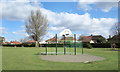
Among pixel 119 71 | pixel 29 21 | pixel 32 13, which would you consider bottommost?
pixel 119 71

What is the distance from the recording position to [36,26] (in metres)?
40.0

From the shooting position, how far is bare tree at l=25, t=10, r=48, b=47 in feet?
130

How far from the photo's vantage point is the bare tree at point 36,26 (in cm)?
3959

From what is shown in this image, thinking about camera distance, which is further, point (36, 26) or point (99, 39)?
point (99, 39)

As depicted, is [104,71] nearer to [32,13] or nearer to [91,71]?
[91,71]

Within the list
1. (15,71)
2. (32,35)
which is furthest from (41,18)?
(15,71)

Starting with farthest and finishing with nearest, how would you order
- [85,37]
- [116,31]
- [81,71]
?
[85,37] < [116,31] < [81,71]

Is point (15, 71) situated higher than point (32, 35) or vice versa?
point (32, 35)

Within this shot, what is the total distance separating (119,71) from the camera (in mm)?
4637

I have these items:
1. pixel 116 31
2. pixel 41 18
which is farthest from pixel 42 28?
pixel 116 31

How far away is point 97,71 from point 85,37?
187ft

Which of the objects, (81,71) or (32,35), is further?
(32,35)

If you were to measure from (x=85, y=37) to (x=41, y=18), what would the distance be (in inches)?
1108

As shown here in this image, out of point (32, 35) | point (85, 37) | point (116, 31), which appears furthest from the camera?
point (85, 37)
